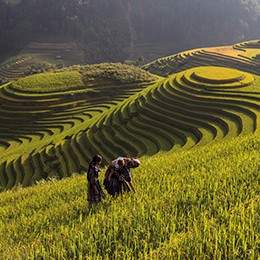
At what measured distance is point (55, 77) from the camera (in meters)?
96.5

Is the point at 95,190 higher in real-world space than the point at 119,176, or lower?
lower

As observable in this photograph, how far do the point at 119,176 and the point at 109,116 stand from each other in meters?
58.0

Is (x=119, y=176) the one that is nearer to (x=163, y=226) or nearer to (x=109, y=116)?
(x=163, y=226)

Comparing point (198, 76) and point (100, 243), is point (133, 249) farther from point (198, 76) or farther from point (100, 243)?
point (198, 76)

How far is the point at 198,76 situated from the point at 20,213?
5934 cm

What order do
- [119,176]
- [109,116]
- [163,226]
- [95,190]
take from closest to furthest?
[163,226]
[119,176]
[95,190]
[109,116]

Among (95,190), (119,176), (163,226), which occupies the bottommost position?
(95,190)

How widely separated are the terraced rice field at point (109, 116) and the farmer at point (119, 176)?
34.1 m

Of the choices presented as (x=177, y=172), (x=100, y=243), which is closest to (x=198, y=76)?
(x=177, y=172)

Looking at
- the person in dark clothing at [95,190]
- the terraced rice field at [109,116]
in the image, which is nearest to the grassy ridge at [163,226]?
the person in dark clothing at [95,190]

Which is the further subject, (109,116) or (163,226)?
(109,116)

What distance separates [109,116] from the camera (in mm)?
73875

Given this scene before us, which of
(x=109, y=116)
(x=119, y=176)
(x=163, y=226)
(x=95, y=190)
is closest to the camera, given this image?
(x=163, y=226)

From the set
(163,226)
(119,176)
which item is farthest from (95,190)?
(163,226)
